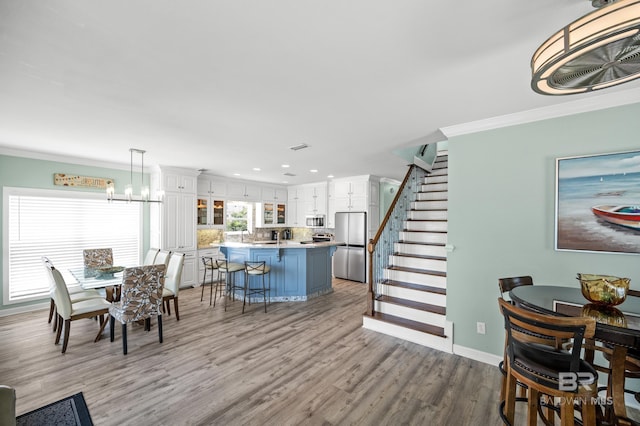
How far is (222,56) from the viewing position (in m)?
1.78

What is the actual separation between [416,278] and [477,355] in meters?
1.20

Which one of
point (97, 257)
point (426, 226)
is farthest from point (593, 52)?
point (97, 257)

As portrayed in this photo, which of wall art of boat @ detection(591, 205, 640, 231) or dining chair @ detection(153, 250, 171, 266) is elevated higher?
wall art of boat @ detection(591, 205, 640, 231)

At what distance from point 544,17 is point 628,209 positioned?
1.87 meters

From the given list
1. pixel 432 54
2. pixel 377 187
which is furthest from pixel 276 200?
pixel 432 54

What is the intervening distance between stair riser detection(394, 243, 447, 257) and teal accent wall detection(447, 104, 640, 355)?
3.14ft

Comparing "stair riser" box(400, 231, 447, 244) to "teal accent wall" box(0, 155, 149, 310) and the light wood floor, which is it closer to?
the light wood floor

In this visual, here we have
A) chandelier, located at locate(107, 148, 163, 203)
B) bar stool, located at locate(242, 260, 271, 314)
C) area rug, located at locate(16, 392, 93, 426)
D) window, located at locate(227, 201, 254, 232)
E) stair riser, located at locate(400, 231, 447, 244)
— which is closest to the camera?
area rug, located at locate(16, 392, 93, 426)

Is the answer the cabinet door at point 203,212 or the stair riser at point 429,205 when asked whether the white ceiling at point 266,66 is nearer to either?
the stair riser at point 429,205

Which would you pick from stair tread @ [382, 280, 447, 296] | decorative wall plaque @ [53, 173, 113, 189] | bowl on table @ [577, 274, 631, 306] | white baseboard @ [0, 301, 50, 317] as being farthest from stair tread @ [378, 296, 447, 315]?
white baseboard @ [0, 301, 50, 317]

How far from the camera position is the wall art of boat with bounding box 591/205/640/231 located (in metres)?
2.21

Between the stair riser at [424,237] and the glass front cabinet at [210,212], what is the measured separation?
4.47 metres

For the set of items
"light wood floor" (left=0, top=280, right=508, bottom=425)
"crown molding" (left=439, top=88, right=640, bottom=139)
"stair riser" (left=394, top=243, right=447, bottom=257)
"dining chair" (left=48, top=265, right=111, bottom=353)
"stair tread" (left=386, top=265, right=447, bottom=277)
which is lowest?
"light wood floor" (left=0, top=280, right=508, bottom=425)

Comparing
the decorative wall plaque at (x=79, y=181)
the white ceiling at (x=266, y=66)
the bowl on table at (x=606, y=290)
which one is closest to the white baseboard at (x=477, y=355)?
the bowl on table at (x=606, y=290)
